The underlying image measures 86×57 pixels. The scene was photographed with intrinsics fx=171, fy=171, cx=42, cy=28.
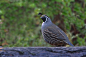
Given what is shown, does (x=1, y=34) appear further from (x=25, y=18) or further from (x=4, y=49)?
(x=4, y=49)

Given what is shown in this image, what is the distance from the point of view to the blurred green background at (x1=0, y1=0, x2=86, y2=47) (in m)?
5.11

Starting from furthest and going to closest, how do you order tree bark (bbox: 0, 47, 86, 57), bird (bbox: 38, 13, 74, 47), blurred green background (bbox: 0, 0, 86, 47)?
blurred green background (bbox: 0, 0, 86, 47) → bird (bbox: 38, 13, 74, 47) → tree bark (bbox: 0, 47, 86, 57)

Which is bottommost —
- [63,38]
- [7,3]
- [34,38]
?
[34,38]

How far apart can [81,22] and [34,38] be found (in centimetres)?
151

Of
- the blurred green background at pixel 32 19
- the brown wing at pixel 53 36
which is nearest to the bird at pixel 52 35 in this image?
the brown wing at pixel 53 36

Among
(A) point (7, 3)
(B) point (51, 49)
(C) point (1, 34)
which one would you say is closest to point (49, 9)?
(A) point (7, 3)

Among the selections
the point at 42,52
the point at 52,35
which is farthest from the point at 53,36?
the point at 42,52

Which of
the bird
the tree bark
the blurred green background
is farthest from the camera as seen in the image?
the blurred green background

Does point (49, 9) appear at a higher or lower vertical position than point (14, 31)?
higher

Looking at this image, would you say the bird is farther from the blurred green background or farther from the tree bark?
the tree bark

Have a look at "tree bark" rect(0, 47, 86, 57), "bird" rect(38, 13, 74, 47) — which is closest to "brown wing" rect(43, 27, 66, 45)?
"bird" rect(38, 13, 74, 47)

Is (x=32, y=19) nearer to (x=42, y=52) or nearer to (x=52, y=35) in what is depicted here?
(x=52, y=35)

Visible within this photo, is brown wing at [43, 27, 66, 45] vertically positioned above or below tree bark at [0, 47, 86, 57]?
below

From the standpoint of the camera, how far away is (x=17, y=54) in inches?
58.2
